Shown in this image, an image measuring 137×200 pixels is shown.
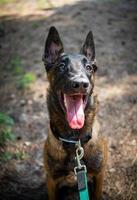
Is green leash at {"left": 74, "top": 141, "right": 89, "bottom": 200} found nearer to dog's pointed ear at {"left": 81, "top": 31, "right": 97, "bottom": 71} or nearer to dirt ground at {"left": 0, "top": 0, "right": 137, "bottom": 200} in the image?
dirt ground at {"left": 0, "top": 0, "right": 137, "bottom": 200}

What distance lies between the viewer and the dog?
3791mm

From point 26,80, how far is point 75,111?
384cm

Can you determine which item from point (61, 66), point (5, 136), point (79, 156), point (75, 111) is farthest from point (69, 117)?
point (5, 136)

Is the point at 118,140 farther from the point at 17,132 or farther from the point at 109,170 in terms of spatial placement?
the point at 17,132

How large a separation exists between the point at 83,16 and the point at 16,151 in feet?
18.0

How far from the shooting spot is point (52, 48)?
174 inches

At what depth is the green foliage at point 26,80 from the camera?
7336 millimetres

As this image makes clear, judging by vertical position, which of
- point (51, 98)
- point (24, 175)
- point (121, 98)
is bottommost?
point (24, 175)

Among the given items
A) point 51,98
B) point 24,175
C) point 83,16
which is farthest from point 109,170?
point 83,16

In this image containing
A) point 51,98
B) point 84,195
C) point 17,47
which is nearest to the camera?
point 84,195

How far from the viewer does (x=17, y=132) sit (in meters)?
6.14

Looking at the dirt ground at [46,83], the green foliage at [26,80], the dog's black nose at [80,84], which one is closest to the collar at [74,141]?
the dog's black nose at [80,84]

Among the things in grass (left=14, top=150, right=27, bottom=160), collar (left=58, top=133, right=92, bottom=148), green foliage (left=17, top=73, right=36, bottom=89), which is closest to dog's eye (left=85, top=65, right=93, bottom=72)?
collar (left=58, top=133, right=92, bottom=148)

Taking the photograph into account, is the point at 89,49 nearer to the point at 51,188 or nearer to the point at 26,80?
the point at 51,188
